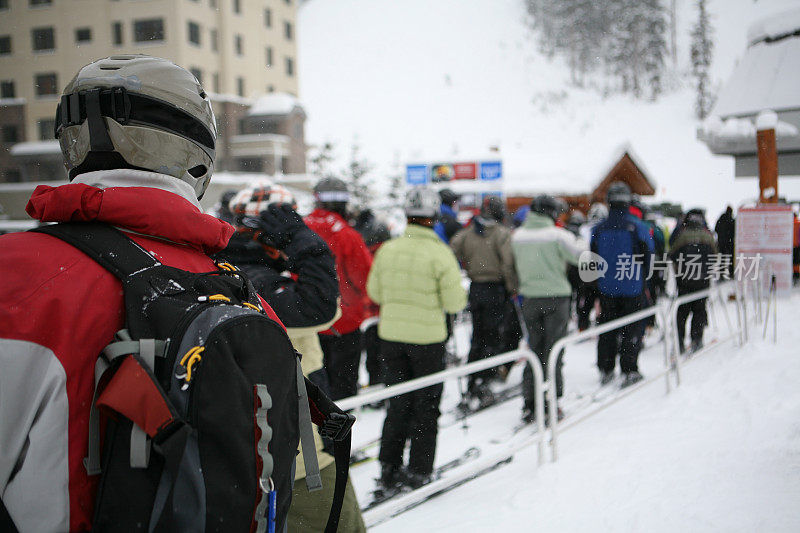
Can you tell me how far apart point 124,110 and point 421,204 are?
2.81 m

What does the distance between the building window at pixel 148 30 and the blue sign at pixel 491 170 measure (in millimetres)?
9284

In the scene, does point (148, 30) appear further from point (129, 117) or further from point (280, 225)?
point (129, 117)

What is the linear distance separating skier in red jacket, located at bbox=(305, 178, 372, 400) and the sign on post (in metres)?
2.42

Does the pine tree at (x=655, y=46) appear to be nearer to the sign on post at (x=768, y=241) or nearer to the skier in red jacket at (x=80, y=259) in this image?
the sign on post at (x=768, y=241)

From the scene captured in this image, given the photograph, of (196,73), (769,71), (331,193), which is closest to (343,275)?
(331,193)

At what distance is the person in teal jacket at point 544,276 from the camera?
4.82m

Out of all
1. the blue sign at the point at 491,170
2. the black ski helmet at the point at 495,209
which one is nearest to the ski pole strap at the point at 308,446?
the black ski helmet at the point at 495,209

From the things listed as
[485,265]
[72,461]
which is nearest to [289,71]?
[485,265]

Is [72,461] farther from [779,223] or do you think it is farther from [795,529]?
[779,223]

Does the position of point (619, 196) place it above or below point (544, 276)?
above

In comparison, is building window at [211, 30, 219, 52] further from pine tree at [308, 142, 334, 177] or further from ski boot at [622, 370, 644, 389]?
pine tree at [308, 142, 334, 177]

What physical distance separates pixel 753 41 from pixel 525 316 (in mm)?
2703

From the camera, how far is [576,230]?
24.2 ft

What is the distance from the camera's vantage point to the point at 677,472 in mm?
3389
